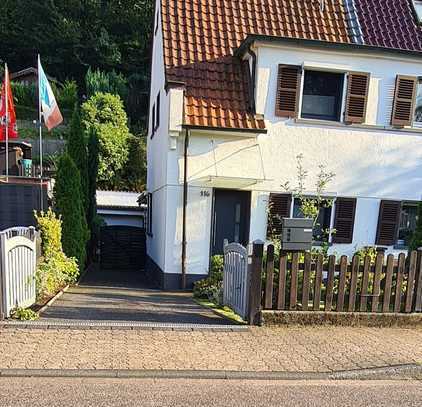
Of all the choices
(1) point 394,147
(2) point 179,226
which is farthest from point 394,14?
(2) point 179,226

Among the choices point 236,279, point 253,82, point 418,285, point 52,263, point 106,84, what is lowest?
point 52,263

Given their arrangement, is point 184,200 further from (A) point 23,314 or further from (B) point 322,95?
(A) point 23,314

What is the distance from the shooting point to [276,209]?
33.8 ft

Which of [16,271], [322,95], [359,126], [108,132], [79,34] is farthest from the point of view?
[79,34]

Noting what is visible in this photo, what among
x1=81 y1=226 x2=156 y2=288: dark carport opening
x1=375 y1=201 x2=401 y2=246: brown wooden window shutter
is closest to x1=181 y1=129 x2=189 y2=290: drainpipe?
x1=81 y1=226 x2=156 y2=288: dark carport opening

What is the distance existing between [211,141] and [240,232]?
2489mm

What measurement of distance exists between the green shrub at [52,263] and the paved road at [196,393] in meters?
3.43

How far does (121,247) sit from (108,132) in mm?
11185

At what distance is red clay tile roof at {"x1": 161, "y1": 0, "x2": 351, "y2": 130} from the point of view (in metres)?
9.84

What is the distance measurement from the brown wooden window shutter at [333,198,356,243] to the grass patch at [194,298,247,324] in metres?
4.35

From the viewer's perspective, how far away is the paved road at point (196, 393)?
3.71 metres

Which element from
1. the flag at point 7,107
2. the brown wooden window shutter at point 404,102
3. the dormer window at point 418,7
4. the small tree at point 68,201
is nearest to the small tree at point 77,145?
the flag at point 7,107

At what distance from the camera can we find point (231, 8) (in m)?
→ 11.3

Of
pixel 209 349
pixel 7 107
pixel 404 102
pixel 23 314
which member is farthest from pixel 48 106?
pixel 404 102
